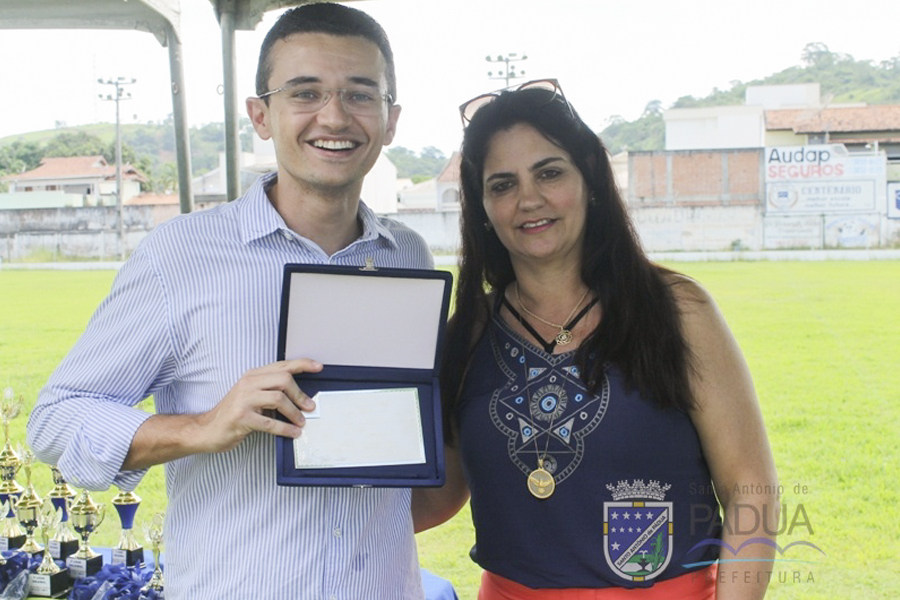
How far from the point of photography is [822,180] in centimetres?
3478

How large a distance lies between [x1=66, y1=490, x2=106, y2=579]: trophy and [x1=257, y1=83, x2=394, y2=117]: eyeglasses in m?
2.00

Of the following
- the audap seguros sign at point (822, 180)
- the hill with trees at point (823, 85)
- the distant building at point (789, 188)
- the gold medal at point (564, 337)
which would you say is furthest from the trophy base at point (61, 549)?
the audap seguros sign at point (822, 180)

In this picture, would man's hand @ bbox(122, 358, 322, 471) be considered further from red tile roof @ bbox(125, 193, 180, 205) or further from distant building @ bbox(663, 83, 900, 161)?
distant building @ bbox(663, 83, 900, 161)

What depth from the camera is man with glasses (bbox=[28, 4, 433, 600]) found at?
1573 mm

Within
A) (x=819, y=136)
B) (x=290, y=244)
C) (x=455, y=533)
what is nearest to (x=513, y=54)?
(x=455, y=533)

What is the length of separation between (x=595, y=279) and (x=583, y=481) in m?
0.50

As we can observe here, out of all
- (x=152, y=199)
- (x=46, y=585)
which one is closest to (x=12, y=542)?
(x=46, y=585)

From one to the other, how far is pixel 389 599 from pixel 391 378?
1.51ft

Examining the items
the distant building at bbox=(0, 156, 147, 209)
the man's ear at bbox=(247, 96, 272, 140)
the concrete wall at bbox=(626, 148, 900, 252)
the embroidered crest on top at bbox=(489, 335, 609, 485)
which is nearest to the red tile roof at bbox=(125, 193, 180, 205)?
the distant building at bbox=(0, 156, 147, 209)

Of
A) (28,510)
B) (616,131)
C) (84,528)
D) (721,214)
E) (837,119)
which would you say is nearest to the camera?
(84,528)

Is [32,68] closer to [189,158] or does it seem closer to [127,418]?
[189,158]

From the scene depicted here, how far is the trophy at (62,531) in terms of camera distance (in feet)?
10.7

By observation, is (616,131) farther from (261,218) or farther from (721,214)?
(261,218)

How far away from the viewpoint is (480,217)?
2266mm
